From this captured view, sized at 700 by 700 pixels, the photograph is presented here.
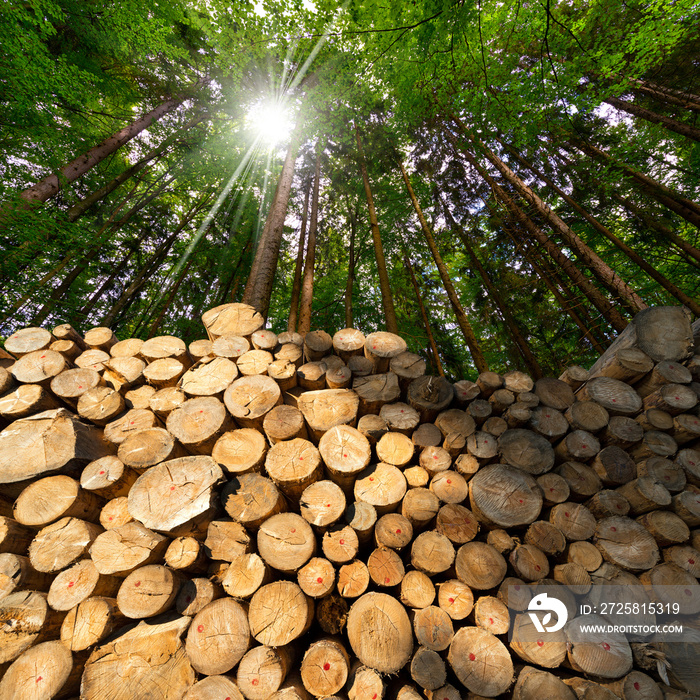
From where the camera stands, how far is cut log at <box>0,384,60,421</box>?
2.19m

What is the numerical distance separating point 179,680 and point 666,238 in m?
10.7

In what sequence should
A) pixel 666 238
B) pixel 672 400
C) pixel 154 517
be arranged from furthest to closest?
pixel 666 238 < pixel 672 400 < pixel 154 517

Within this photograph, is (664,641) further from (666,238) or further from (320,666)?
(666,238)

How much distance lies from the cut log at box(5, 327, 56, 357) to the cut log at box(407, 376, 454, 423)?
3.45 meters

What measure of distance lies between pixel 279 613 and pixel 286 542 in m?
0.34

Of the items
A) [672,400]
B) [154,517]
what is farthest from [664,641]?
[154,517]

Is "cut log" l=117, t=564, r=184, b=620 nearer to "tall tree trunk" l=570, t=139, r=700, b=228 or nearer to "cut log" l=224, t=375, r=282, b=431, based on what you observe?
"cut log" l=224, t=375, r=282, b=431

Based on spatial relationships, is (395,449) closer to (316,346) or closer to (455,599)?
(455,599)

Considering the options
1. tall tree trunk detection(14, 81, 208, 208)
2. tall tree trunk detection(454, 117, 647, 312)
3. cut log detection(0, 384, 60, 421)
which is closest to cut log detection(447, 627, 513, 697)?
cut log detection(0, 384, 60, 421)

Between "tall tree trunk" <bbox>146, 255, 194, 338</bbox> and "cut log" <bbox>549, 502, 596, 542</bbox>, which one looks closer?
"cut log" <bbox>549, 502, 596, 542</bbox>

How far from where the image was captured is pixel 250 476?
202 cm

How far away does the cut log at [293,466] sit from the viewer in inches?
77.6

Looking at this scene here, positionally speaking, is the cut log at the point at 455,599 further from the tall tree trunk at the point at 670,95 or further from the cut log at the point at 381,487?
the tall tree trunk at the point at 670,95

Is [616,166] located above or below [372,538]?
above
